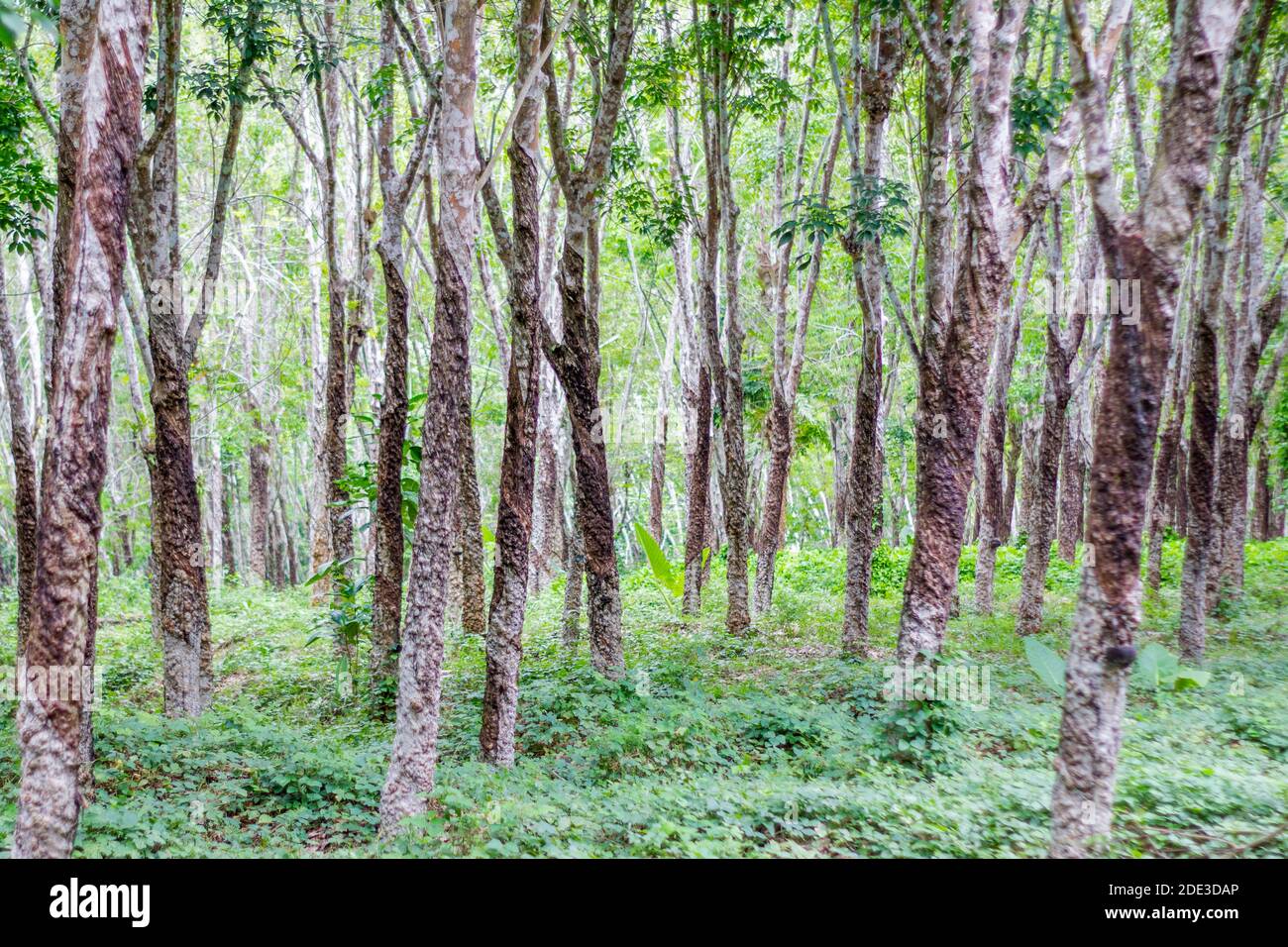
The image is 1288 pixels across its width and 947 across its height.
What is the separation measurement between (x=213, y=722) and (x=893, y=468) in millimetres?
31032

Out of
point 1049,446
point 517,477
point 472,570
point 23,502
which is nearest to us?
point 517,477

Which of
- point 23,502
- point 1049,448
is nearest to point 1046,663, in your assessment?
point 1049,448

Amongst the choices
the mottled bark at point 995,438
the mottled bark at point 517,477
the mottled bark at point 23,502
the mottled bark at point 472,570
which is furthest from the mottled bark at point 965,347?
A: the mottled bark at point 23,502

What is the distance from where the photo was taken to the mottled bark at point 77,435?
407 centimetres

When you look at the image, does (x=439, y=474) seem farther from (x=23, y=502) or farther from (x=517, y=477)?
(x=23, y=502)

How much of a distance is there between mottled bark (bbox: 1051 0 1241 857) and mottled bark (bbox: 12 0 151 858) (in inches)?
183

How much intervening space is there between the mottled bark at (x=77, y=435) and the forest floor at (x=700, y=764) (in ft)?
2.90

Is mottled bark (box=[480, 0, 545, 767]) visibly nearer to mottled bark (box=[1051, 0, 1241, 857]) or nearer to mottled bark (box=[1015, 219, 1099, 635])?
mottled bark (box=[1051, 0, 1241, 857])

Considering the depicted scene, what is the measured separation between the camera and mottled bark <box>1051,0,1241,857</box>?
4328 mm

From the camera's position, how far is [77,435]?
4.19 m

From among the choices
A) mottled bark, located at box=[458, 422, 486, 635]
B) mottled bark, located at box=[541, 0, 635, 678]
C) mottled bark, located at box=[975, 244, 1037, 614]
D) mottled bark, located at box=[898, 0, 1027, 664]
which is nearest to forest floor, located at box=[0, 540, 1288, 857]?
mottled bark, located at box=[541, 0, 635, 678]

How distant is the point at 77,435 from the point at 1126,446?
4.97 m

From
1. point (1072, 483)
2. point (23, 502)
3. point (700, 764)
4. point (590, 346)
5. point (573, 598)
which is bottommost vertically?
point (700, 764)

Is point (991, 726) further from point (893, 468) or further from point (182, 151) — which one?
point (893, 468)
